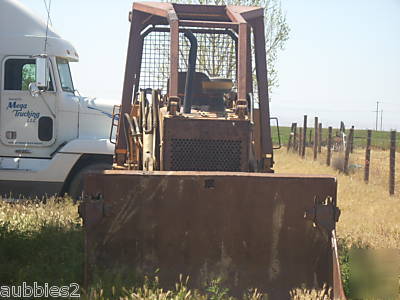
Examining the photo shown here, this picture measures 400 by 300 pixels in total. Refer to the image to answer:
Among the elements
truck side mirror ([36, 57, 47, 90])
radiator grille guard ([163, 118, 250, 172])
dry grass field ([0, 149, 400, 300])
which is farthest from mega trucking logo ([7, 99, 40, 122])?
radiator grille guard ([163, 118, 250, 172])

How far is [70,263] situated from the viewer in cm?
691

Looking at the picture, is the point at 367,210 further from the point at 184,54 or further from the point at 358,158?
the point at 358,158

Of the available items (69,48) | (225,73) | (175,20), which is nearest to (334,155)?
(69,48)

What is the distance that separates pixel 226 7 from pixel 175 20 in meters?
0.94

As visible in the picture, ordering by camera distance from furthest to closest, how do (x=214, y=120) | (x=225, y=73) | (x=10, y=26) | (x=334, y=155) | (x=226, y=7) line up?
(x=334, y=155), (x=10, y=26), (x=225, y=73), (x=226, y=7), (x=214, y=120)

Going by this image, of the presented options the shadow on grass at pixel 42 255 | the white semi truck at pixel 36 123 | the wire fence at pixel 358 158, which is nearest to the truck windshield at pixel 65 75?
the white semi truck at pixel 36 123

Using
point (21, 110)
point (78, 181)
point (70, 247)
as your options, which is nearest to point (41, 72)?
point (21, 110)

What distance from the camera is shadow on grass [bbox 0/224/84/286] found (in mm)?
6500

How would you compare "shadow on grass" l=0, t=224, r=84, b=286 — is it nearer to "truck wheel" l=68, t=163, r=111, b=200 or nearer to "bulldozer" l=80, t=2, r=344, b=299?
"bulldozer" l=80, t=2, r=344, b=299

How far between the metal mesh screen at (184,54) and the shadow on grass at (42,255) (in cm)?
198

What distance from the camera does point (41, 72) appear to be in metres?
10.9

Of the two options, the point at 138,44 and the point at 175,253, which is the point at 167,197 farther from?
the point at 138,44

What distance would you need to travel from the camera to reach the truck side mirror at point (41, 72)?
10916mm

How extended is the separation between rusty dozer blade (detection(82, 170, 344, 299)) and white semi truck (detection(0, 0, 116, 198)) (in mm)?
5281
